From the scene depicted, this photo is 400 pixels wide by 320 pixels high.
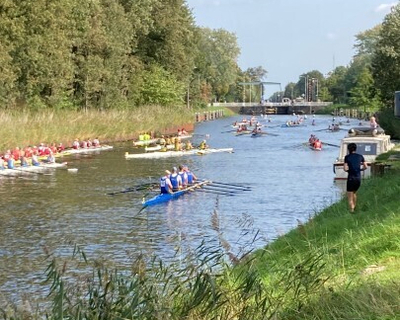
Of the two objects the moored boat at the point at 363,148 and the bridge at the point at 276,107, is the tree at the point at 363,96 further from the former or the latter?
the moored boat at the point at 363,148

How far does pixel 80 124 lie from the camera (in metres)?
52.1

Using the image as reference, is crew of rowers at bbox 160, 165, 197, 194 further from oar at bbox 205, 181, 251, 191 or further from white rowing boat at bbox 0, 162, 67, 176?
white rowing boat at bbox 0, 162, 67, 176

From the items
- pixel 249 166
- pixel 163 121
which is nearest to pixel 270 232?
pixel 249 166

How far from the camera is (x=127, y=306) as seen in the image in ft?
22.9

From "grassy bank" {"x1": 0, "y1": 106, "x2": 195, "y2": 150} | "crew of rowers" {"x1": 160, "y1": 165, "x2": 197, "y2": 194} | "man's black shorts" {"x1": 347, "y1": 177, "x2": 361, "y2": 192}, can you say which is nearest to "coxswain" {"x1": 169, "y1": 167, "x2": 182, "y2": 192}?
"crew of rowers" {"x1": 160, "y1": 165, "x2": 197, "y2": 194}

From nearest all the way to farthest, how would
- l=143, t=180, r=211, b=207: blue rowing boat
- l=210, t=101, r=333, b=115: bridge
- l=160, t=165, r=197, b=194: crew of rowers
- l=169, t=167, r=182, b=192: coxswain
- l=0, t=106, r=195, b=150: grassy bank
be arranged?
l=143, t=180, r=211, b=207: blue rowing boat < l=160, t=165, r=197, b=194: crew of rowers < l=169, t=167, r=182, b=192: coxswain < l=0, t=106, r=195, b=150: grassy bank < l=210, t=101, r=333, b=115: bridge

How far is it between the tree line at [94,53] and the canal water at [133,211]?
34.1ft

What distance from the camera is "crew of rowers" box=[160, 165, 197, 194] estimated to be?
84.0 ft

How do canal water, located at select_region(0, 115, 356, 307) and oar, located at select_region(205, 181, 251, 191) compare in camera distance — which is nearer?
canal water, located at select_region(0, 115, 356, 307)

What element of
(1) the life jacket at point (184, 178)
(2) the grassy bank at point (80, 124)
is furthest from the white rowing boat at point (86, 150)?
A: (1) the life jacket at point (184, 178)

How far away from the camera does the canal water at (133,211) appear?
52.2 feet

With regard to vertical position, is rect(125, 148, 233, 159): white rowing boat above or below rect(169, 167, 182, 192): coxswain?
below

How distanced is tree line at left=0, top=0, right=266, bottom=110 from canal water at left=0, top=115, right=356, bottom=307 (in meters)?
10.4

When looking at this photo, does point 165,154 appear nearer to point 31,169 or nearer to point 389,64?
Result: point 31,169
